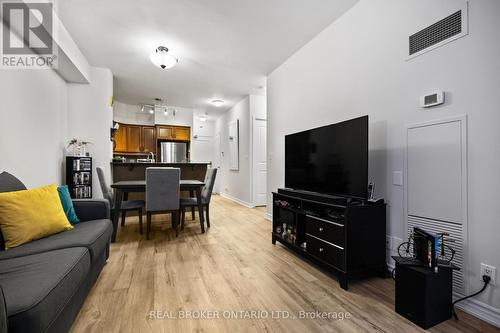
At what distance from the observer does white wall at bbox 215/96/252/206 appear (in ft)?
19.2

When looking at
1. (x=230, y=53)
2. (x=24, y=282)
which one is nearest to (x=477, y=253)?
(x=24, y=282)

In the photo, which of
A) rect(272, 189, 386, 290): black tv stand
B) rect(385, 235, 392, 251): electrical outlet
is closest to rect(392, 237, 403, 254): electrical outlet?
rect(385, 235, 392, 251): electrical outlet

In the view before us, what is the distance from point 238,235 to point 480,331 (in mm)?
2593

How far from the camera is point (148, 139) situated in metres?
7.13

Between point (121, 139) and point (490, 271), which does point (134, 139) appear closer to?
point (121, 139)

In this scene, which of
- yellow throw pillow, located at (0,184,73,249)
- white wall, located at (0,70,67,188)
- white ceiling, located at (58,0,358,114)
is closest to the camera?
yellow throw pillow, located at (0,184,73,249)

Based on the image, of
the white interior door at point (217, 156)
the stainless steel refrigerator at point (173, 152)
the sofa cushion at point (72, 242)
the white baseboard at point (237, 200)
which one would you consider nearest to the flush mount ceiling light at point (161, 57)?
the sofa cushion at point (72, 242)

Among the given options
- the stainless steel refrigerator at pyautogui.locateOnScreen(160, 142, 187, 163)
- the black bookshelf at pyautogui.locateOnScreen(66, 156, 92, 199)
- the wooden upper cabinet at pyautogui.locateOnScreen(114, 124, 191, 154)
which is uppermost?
the wooden upper cabinet at pyautogui.locateOnScreen(114, 124, 191, 154)

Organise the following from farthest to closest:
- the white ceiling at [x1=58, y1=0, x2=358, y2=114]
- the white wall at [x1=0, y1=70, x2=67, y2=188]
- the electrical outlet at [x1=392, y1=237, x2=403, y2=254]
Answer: the white ceiling at [x1=58, y1=0, x2=358, y2=114] < the white wall at [x1=0, y1=70, x2=67, y2=188] < the electrical outlet at [x1=392, y1=237, x2=403, y2=254]

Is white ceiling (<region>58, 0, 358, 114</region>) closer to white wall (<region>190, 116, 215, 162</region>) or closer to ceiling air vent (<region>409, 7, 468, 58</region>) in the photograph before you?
ceiling air vent (<region>409, 7, 468, 58</region>)

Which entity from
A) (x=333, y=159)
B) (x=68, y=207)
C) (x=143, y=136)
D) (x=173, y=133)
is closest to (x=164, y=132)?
(x=173, y=133)

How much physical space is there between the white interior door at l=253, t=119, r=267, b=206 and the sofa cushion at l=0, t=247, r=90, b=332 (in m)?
4.37

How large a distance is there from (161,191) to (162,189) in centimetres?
3

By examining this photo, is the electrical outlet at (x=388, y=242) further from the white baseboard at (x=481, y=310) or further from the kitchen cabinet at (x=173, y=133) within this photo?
the kitchen cabinet at (x=173, y=133)
